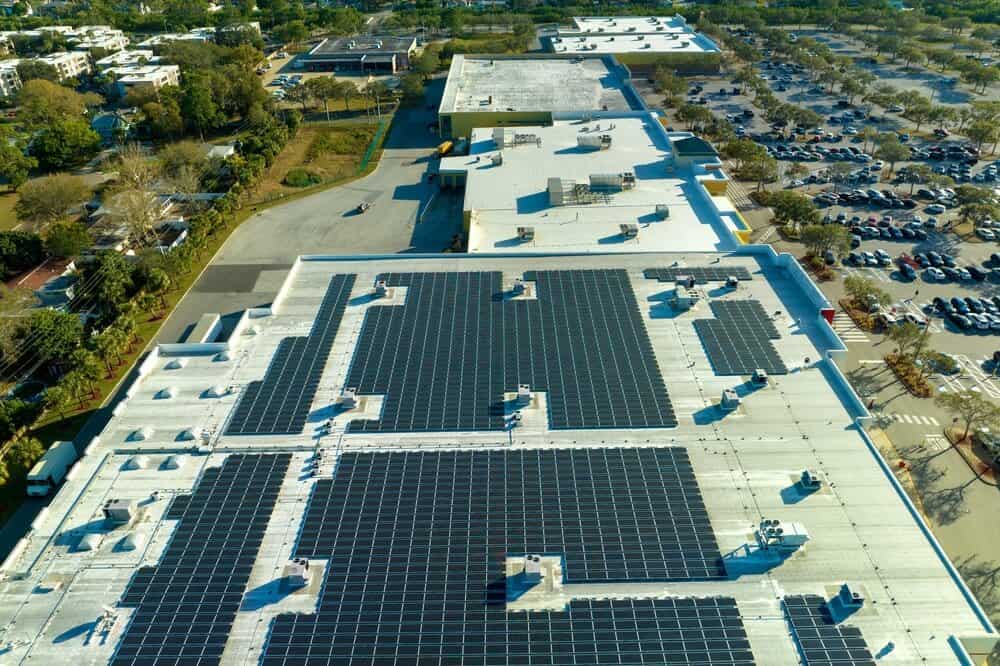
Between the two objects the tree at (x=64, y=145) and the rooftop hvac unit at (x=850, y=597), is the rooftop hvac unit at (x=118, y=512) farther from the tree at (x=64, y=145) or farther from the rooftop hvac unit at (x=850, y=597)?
the tree at (x=64, y=145)

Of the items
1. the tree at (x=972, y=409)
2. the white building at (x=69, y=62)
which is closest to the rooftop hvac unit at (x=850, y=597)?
the tree at (x=972, y=409)

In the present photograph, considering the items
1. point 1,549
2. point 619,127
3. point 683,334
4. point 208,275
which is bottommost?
point 1,549

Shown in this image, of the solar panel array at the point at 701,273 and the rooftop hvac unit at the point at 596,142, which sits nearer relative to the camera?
the solar panel array at the point at 701,273

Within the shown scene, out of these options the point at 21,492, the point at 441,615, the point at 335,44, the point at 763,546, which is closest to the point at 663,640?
the point at 763,546

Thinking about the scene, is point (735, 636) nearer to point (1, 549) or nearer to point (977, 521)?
point (977, 521)

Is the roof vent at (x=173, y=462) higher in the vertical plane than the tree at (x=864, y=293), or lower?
higher

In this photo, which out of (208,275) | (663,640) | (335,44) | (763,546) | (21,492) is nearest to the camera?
(663,640)

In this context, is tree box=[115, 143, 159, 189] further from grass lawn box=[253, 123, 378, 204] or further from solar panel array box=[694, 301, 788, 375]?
solar panel array box=[694, 301, 788, 375]
